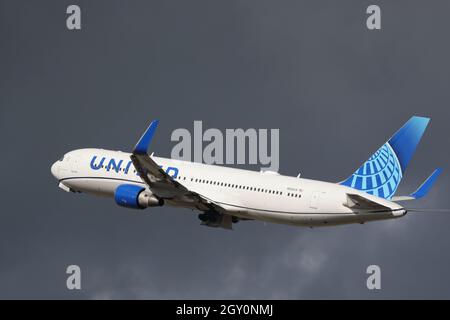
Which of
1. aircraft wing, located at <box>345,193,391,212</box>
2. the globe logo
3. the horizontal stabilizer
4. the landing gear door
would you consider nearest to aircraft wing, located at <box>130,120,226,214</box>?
the landing gear door

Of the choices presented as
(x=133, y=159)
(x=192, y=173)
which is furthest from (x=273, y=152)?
(x=133, y=159)

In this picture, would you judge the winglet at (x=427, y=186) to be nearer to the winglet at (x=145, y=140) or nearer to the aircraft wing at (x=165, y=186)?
the aircraft wing at (x=165, y=186)

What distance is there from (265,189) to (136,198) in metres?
9.02

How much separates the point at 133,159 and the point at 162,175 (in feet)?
9.22

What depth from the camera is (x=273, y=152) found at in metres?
93.2

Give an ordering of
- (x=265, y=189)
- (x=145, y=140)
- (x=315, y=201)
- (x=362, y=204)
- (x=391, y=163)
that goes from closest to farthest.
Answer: (x=362, y=204) → (x=145, y=140) → (x=315, y=201) → (x=265, y=189) → (x=391, y=163)

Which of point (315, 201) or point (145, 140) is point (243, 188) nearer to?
point (315, 201)

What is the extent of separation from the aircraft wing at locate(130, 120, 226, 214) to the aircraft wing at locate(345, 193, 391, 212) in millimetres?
9973

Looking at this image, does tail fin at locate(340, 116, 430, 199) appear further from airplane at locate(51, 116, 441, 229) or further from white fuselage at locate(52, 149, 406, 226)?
white fuselage at locate(52, 149, 406, 226)

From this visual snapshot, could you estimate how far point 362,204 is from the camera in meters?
75.2

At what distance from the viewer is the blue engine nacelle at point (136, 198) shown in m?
81.6

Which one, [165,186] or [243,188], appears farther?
[165,186]

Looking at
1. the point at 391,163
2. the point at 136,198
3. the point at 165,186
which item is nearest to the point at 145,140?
the point at 165,186

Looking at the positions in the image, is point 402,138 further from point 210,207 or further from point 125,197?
point 125,197
